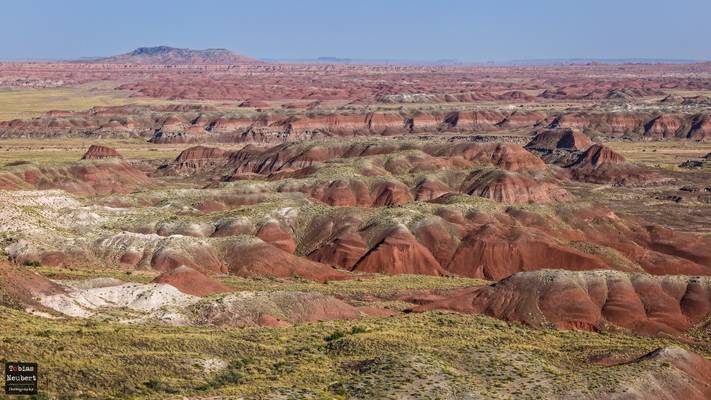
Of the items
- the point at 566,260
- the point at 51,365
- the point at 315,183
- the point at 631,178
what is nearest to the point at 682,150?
the point at 631,178

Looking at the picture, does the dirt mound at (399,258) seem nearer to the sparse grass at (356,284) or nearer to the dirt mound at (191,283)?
the sparse grass at (356,284)

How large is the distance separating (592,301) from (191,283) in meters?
29.3

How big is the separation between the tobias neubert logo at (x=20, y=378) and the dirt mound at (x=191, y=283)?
83.7 ft

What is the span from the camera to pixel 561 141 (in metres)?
173

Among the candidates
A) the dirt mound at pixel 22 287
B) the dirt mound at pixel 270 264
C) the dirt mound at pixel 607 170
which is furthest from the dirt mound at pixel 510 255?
the dirt mound at pixel 607 170

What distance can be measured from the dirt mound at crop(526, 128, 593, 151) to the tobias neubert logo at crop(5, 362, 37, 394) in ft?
500

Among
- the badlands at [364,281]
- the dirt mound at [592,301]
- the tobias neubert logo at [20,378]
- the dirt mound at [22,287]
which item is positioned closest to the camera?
the tobias neubert logo at [20,378]

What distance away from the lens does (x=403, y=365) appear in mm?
35031

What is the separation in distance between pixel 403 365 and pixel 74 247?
4460cm

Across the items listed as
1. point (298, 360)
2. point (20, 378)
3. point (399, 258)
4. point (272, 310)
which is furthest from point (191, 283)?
point (20, 378)

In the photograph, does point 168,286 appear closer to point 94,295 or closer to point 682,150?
point 94,295

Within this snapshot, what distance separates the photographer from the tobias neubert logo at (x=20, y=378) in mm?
27672

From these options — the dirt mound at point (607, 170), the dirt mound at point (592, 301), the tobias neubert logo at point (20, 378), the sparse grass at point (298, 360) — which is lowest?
the dirt mound at point (607, 170)

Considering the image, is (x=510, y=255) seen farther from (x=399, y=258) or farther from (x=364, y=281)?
(x=364, y=281)
